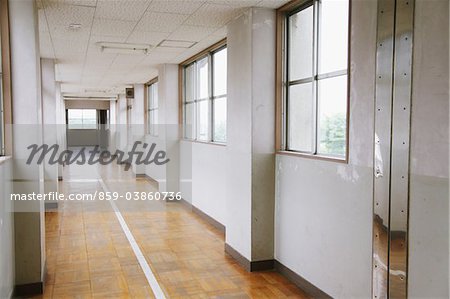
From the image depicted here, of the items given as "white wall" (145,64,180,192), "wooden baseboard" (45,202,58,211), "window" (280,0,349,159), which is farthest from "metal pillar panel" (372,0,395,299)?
"wooden baseboard" (45,202,58,211)

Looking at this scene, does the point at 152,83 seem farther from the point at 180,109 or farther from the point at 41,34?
the point at 41,34

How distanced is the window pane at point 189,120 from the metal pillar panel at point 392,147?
17.7ft

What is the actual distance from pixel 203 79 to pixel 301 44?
11.2ft

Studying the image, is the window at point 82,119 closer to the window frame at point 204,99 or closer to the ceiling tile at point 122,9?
the window frame at point 204,99

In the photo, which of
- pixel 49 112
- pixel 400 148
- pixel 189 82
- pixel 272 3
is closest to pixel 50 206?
pixel 49 112

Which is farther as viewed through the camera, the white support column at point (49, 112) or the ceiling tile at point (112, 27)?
the white support column at point (49, 112)

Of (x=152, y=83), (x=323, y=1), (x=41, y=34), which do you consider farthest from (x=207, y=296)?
(x=152, y=83)

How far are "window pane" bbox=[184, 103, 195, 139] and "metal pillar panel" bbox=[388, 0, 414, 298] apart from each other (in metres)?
5.60

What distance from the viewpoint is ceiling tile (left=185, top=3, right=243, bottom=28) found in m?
4.38

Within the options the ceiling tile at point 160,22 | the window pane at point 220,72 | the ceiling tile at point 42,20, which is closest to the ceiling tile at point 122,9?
the ceiling tile at point 160,22

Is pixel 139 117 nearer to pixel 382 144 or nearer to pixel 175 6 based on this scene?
pixel 175 6

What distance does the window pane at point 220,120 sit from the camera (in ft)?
21.2

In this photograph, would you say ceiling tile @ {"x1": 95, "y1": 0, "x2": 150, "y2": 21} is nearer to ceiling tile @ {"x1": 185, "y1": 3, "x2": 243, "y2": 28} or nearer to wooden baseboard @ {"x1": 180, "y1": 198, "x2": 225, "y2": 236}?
ceiling tile @ {"x1": 185, "y1": 3, "x2": 243, "y2": 28}

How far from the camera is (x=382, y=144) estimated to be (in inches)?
113
